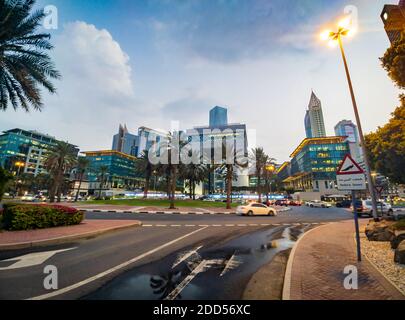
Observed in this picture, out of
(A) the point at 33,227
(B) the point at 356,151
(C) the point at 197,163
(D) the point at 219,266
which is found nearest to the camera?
(D) the point at 219,266

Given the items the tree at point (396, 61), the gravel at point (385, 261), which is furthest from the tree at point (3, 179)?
the tree at point (396, 61)

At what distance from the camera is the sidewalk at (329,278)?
12.3ft

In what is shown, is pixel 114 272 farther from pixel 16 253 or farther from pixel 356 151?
pixel 356 151

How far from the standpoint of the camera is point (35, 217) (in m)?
10.0

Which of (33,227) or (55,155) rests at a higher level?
(55,155)

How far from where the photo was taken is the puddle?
3799 millimetres

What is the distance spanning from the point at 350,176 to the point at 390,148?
480 inches

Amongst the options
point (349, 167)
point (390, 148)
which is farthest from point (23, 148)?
point (390, 148)

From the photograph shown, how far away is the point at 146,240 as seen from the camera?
8.66 m

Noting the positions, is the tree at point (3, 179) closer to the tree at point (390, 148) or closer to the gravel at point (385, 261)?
the gravel at point (385, 261)

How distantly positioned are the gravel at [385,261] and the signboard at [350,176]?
85.6 inches

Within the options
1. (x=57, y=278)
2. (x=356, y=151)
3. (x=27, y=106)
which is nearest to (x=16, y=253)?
(x=57, y=278)
